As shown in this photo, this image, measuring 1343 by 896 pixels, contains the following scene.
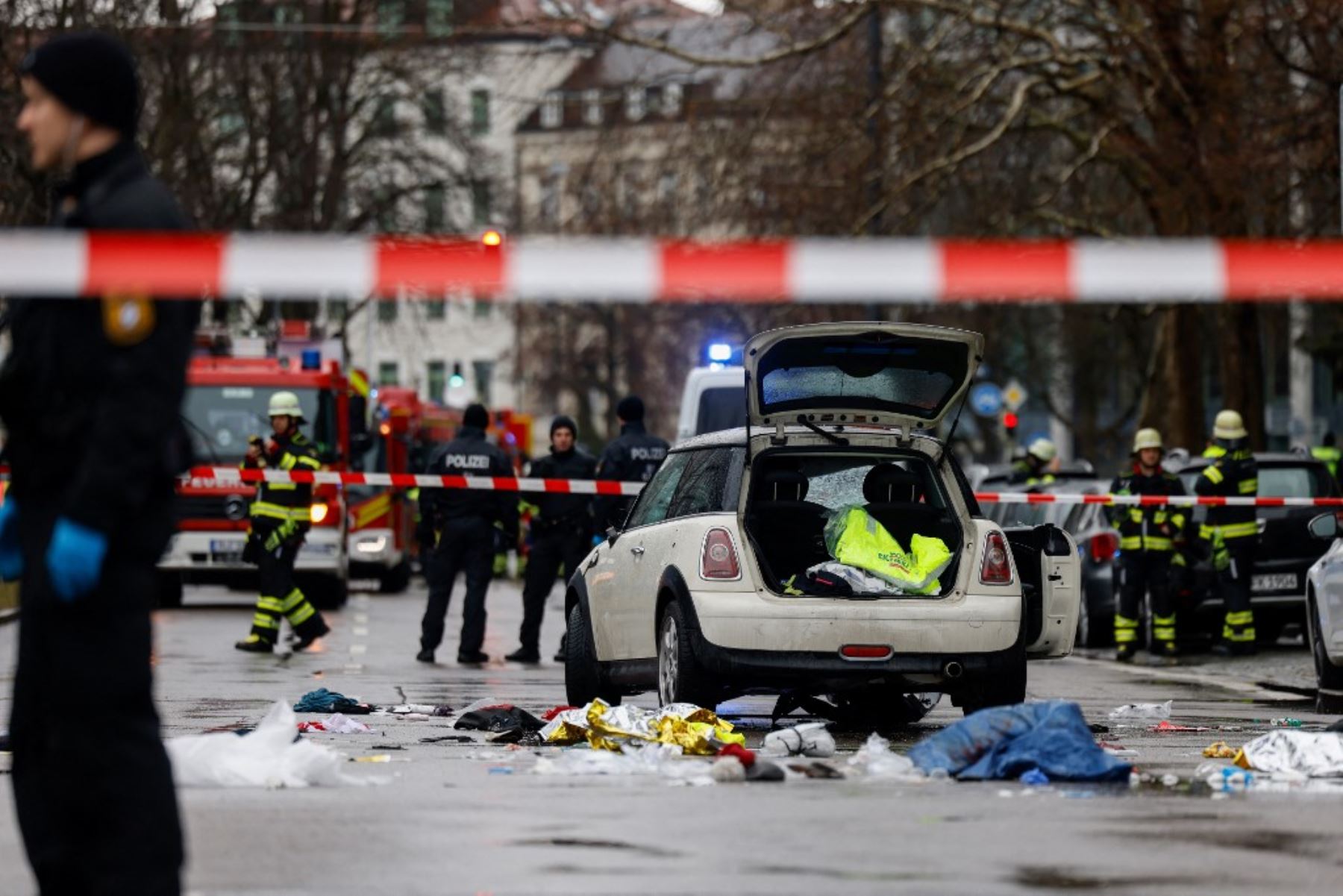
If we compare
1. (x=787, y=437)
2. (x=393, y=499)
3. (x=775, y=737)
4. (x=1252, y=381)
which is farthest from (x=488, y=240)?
(x=775, y=737)

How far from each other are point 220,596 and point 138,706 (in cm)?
2741

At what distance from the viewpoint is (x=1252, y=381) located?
101ft

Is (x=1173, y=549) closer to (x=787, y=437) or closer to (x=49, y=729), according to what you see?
(x=787, y=437)

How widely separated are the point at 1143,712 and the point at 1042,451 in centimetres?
1149

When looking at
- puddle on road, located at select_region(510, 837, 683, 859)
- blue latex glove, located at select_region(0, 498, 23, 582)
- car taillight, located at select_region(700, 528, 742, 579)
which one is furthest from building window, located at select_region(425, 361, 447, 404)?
blue latex glove, located at select_region(0, 498, 23, 582)

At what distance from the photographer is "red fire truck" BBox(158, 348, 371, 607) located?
27.7m

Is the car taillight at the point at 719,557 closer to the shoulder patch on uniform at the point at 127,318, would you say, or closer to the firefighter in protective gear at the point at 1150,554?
the shoulder patch on uniform at the point at 127,318

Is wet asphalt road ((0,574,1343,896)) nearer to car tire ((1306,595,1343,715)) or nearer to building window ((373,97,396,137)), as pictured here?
car tire ((1306,595,1343,715))

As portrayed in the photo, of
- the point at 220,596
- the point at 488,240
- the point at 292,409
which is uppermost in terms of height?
the point at 488,240

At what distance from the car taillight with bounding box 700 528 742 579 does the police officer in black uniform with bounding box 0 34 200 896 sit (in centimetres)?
631

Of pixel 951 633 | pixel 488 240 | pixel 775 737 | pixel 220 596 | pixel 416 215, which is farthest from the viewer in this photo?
pixel 416 215

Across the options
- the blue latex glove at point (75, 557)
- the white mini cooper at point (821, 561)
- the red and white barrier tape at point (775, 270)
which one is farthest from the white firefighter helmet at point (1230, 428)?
the blue latex glove at point (75, 557)

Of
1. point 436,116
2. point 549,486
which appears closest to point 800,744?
point 549,486

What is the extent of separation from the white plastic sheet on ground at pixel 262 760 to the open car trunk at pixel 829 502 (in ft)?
11.5
